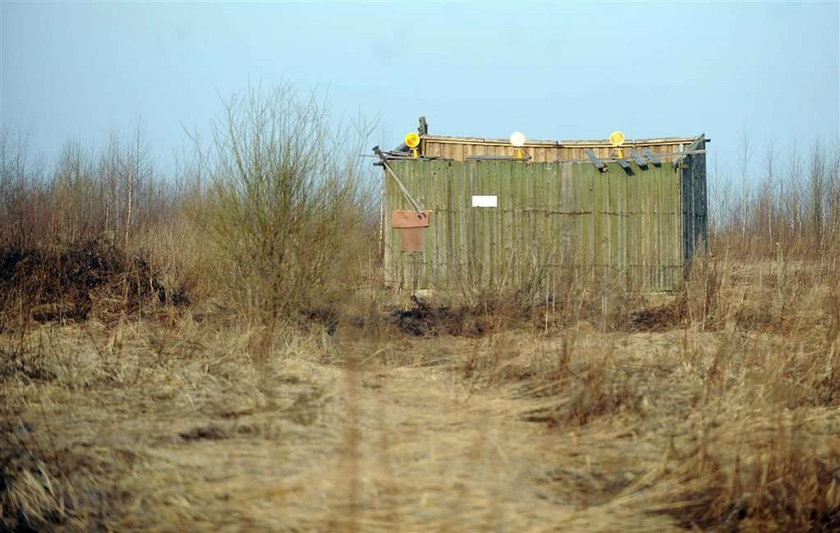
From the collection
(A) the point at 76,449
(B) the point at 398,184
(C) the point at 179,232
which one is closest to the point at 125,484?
(A) the point at 76,449

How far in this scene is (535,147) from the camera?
15.5 meters

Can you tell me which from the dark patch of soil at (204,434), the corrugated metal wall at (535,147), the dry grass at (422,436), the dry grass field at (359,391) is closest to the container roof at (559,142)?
the corrugated metal wall at (535,147)

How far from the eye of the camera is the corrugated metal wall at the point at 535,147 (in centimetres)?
1512

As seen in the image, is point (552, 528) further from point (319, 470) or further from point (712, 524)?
point (319, 470)

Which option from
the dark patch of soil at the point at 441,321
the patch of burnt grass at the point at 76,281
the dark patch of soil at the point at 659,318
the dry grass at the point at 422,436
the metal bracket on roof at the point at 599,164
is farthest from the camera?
the metal bracket on roof at the point at 599,164

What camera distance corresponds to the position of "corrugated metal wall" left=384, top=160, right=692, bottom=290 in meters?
13.7

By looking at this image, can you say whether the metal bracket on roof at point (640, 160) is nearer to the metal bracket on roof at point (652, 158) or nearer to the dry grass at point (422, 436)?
the metal bracket on roof at point (652, 158)

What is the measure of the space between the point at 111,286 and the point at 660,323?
285 inches

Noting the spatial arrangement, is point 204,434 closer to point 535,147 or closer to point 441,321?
point 441,321

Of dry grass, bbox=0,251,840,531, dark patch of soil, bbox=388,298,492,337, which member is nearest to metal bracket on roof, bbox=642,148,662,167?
dark patch of soil, bbox=388,298,492,337

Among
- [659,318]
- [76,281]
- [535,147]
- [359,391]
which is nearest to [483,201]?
[535,147]

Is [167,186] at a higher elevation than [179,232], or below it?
higher

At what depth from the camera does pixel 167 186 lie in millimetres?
22828

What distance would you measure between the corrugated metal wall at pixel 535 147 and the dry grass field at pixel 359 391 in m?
3.79
